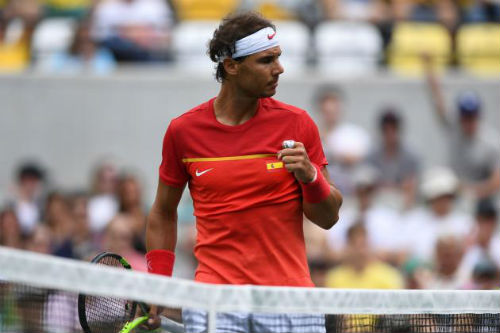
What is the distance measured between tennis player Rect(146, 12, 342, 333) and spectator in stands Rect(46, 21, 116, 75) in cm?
690

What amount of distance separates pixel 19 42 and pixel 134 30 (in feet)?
4.81

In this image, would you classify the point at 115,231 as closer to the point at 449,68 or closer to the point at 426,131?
the point at 426,131

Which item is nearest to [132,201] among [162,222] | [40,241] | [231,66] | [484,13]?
[40,241]

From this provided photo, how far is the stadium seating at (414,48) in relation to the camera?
11523mm

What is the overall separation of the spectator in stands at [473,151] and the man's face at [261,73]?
5790mm

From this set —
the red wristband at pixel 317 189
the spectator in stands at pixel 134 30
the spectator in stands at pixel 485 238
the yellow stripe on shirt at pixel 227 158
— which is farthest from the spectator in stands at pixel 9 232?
the red wristband at pixel 317 189

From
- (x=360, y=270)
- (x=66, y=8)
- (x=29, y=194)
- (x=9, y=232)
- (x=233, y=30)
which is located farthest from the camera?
(x=66, y=8)

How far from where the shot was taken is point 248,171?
179 inches

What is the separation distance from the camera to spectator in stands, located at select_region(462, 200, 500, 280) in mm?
8656

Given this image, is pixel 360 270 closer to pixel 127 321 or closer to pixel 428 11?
pixel 127 321

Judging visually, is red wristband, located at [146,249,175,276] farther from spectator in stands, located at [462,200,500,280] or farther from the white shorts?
spectator in stands, located at [462,200,500,280]

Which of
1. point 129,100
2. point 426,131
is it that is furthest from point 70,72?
point 426,131

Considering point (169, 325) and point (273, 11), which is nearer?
point (169, 325)

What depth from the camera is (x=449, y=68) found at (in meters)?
11.6
